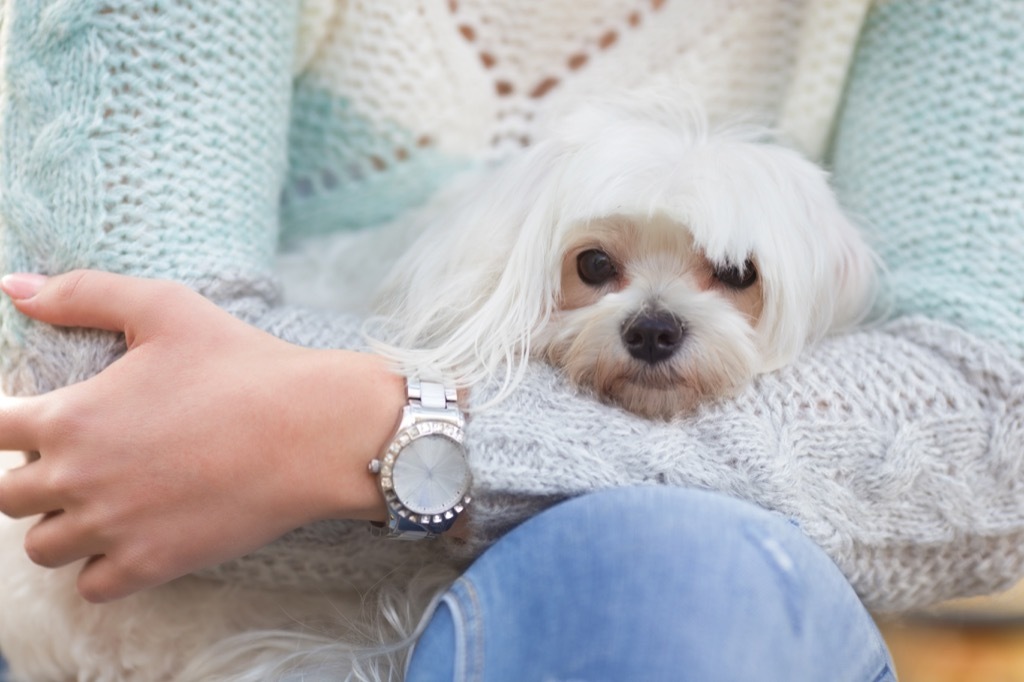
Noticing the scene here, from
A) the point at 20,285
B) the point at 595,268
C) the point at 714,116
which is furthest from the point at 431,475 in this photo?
the point at 714,116

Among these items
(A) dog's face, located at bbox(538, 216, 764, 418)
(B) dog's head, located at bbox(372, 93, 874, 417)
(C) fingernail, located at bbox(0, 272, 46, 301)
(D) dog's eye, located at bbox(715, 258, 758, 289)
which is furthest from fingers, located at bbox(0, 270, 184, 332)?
(D) dog's eye, located at bbox(715, 258, 758, 289)

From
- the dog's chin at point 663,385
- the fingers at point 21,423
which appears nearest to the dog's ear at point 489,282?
the dog's chin at point 663,385

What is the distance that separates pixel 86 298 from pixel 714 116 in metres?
0.77

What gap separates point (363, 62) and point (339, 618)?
72 cm

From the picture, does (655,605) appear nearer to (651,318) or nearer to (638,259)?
(651,318)

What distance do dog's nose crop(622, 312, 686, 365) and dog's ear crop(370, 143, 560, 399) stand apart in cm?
11

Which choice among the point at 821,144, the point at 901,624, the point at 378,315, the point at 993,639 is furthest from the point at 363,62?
the point at 993,639

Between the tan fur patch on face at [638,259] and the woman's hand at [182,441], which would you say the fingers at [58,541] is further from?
the tan fur patch on face at [638,259]

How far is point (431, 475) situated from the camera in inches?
34.3

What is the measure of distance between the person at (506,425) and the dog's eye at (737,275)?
114 millimetres

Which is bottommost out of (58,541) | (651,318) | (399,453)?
(58,541)

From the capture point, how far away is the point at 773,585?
77 centimetres

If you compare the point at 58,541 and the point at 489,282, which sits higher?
the point at 489,282

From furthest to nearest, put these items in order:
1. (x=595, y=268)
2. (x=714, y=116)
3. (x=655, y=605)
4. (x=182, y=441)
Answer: (x=714, y=116)
(x=595, y=268)
(x=182, y=441)
(x=655, y=605)
